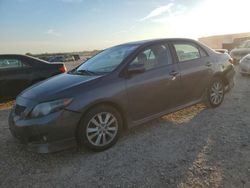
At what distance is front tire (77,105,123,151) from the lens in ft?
11.6

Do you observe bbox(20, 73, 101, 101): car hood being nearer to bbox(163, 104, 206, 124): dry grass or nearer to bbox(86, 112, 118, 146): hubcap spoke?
bbox(86, 112, 118, 146): hubcap spoke

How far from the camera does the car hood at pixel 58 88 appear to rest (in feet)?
11.3

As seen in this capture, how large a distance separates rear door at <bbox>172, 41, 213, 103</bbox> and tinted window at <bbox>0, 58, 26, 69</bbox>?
442 cm

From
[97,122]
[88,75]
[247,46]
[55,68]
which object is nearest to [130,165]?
[97,122]

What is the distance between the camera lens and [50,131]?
3.31 meters

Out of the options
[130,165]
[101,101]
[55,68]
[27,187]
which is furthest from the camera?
[55,68]

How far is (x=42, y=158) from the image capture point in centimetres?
368

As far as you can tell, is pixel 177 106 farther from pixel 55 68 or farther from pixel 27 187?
pixel 55 68

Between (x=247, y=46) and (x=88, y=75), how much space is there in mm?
12450

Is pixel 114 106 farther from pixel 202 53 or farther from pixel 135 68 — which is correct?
pixel 202 53

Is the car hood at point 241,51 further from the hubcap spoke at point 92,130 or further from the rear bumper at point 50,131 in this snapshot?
the rear bumper at point 50,131

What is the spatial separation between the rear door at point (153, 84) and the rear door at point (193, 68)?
214 millimetres

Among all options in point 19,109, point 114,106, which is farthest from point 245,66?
point 19,109

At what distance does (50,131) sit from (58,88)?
66cm
